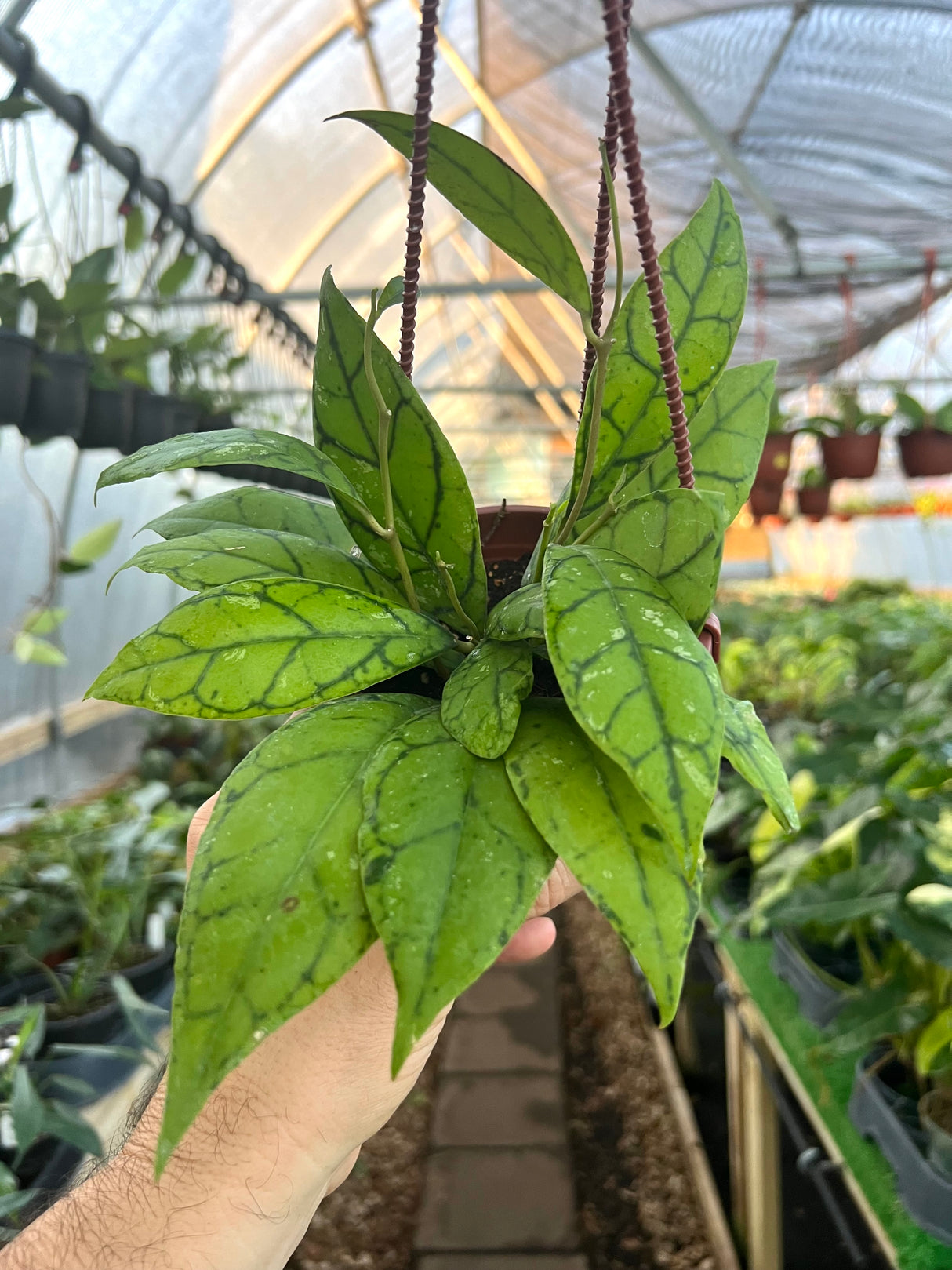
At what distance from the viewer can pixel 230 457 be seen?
1.47ft

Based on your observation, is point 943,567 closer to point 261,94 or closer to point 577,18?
point 577,18

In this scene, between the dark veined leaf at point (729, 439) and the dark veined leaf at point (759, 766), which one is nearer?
the dark veined leaf at point (759, 766)

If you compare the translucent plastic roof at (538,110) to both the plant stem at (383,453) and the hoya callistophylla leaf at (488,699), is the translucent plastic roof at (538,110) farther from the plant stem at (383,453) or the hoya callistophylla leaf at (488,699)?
the hoya callistophylla leaf at (488,699)

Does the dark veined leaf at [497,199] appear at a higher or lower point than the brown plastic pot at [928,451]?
higher

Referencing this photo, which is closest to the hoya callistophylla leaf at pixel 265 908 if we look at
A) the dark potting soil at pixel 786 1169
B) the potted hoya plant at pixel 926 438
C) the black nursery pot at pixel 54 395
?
the black nursery pot at pixel 54 395

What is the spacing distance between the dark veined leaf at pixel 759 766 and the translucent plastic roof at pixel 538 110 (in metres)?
2.04

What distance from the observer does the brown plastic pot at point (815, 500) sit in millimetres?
3240

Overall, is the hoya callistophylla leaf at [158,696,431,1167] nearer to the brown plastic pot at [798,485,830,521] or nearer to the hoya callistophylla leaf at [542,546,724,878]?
the hoya callistophylla leaf at [542,546,724,878]

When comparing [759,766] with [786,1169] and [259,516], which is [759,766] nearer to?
[259,516]

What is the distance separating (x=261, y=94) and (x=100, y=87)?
2.87ft

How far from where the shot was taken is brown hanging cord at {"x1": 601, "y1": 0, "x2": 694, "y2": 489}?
38cm

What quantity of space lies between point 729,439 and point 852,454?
2315mm

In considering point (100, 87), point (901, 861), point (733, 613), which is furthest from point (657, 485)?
point (733, 613)

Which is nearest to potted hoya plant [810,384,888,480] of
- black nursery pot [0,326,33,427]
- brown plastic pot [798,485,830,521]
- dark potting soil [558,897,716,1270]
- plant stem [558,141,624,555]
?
brown plastic pot [798,485,830,521]
